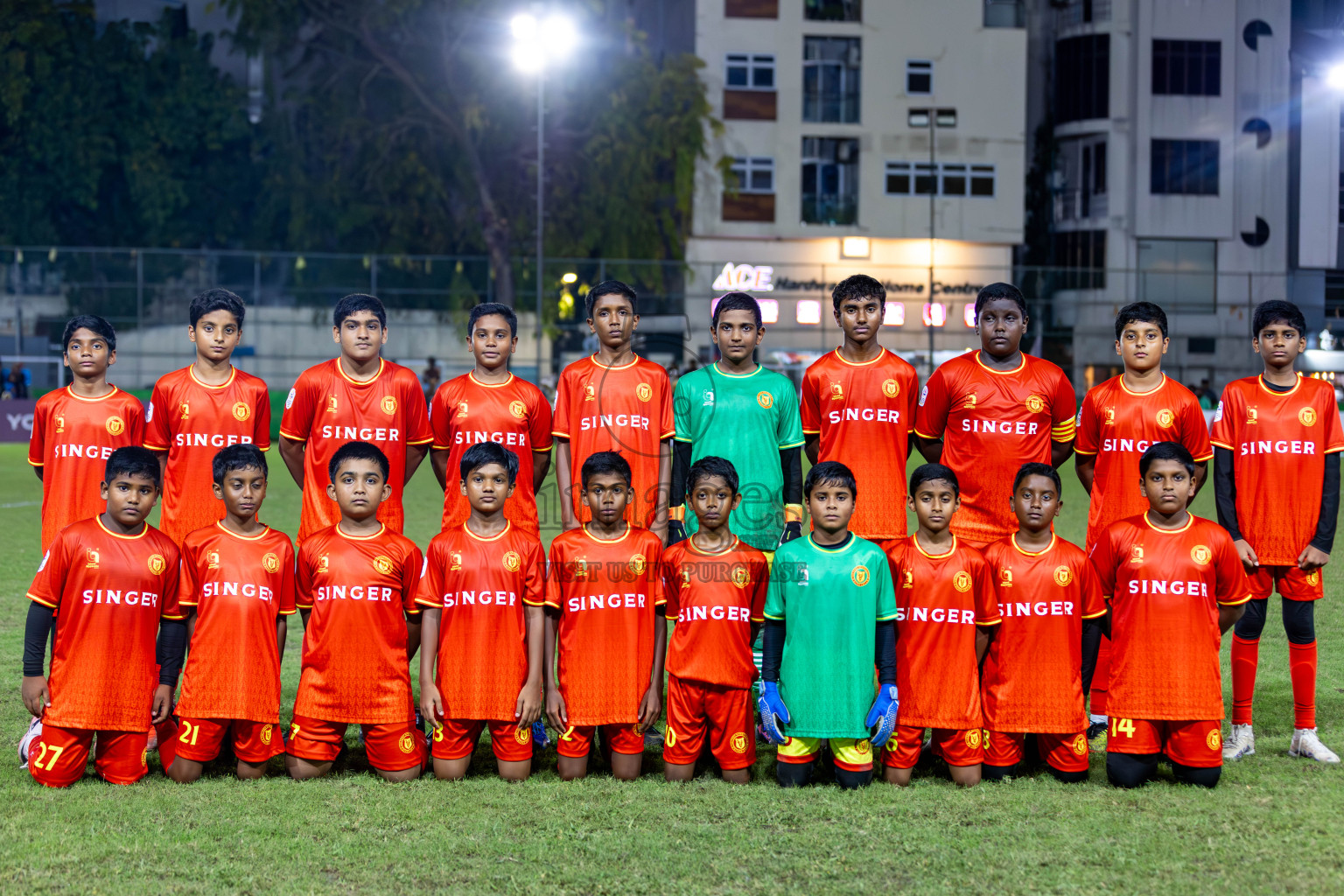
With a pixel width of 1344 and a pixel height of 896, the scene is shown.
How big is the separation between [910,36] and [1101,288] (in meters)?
9.18

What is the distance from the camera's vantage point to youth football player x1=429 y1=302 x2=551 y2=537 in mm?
6453

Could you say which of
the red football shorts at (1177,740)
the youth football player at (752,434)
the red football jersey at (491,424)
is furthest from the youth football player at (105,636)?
the red football shorts at (1177,740)

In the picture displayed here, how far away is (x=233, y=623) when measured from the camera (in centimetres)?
556

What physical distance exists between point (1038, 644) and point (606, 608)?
1.89 metres

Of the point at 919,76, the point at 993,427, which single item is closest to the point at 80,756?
the point at 993,427

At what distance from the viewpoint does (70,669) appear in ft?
18.0

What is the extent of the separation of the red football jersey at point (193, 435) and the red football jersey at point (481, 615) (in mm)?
1366

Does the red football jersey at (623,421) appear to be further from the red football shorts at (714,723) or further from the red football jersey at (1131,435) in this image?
the red football jersey at (1131,435)

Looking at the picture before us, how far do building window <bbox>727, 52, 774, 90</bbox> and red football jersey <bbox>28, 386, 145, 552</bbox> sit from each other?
32.6 meters

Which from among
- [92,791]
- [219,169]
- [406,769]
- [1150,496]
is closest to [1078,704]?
[1150,496]

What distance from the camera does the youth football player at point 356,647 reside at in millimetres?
5566

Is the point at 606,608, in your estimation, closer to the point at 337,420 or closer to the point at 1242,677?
the point at 337,420

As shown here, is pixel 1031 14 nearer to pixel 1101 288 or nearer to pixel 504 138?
pixel 1101 288

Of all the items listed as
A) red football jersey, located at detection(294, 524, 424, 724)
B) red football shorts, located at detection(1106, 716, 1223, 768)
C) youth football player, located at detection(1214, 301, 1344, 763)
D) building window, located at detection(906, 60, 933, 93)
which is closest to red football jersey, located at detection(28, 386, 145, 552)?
red football jersey, located at detection(294, 524, 424, 724)
